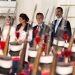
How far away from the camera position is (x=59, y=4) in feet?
→ 21.0

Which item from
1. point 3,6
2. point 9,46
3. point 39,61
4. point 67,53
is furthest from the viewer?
point 3,6

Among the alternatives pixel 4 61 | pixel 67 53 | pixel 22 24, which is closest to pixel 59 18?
pixel 22 24

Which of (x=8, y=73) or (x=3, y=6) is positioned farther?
(x=3, y=6)

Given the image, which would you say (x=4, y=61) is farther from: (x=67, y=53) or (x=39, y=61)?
(x=67, y=53)

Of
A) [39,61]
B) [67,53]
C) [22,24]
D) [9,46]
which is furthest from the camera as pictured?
[22,24]

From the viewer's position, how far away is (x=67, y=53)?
2195 millimetres

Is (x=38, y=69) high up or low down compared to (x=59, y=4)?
down

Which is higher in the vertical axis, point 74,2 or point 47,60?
point 74,2

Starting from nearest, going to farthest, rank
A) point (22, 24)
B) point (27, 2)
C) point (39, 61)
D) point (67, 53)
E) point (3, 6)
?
1. point (39, 61)
2. point (67, 53)
3. point (22, 24)
4. point (27, 2)
5. point (3, 6)

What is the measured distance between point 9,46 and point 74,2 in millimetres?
4105

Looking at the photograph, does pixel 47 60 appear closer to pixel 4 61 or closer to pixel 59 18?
pixel 4 61

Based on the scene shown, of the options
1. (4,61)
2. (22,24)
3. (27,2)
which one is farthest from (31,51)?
(27,2)

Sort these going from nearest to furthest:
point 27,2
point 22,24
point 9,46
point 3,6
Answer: point 9,46, point 22,24, point 27,2, point 3,6

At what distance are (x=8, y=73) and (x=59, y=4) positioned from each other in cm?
458
